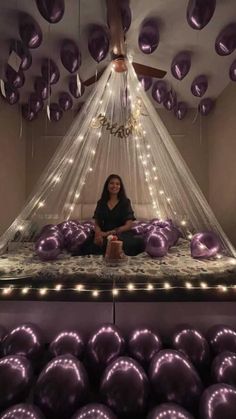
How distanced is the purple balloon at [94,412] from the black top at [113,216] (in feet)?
4.64

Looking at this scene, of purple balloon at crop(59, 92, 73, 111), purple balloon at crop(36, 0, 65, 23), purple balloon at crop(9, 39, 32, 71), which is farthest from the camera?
purple balloon at crop(59, 92, 73, 111)

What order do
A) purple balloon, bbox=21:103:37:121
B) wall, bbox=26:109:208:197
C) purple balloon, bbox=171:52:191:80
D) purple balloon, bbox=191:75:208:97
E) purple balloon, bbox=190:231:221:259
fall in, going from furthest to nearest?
wall, bbox=26:109:208:197 → purple balloon, bbox=21:103:37:121 → purple balloon, bbox=191:75:208:97 → purple balloon, bbox=171:52:191:80 → purple balloon, bbox=190:231:221:259

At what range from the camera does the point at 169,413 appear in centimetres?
67

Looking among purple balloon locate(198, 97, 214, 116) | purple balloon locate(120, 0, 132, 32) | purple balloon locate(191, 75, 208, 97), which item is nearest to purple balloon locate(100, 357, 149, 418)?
purple balloon locate(120, 0, 132, 32)

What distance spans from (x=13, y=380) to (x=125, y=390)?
0.33 metres

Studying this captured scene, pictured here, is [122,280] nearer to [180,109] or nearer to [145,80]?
[145,80]

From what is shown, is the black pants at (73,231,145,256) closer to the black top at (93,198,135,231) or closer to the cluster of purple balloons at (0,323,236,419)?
the black top at (93,198,135,231)

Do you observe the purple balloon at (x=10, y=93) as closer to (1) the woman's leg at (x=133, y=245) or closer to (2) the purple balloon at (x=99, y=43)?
(2) the purple balloon at (x=99, y=43)

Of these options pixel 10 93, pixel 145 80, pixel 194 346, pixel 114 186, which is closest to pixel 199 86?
pixel 145 80

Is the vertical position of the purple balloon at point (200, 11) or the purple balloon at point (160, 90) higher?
the purple balloon at point (160, 90)

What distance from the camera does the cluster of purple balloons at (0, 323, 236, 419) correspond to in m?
0.70

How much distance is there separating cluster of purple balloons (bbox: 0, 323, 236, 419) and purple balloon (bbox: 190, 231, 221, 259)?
66 centimetres

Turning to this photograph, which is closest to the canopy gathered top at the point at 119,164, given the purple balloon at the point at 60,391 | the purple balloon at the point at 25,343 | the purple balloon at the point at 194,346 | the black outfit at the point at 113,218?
the black outfit at the point at 113,218

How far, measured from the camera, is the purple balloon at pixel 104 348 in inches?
35.4
